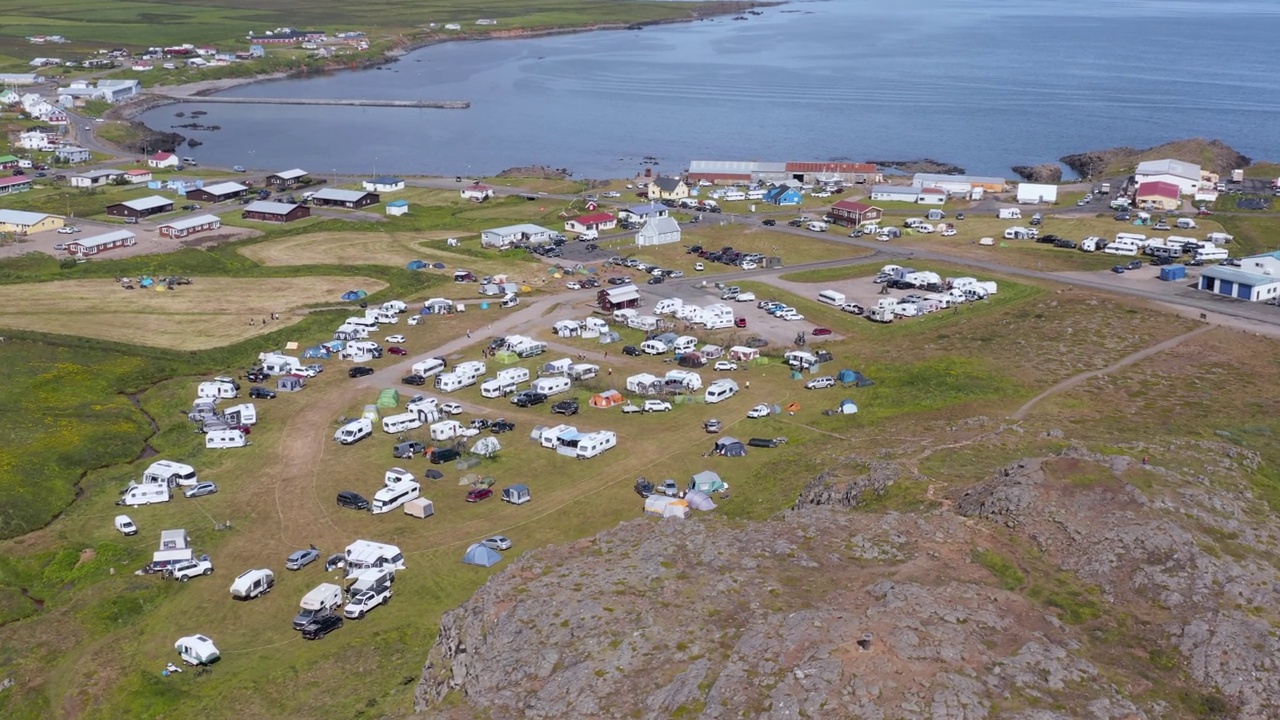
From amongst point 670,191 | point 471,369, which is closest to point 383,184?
point 670,191

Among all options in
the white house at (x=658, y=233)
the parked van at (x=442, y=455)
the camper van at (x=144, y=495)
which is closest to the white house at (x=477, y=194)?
the white house at (x=658, y=233)

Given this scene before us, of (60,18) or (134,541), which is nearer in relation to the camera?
(134,541)

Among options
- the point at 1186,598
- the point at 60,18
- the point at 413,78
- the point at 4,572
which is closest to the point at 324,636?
the point at 4,572

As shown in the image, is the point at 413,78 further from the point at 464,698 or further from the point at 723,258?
the point at 464,698

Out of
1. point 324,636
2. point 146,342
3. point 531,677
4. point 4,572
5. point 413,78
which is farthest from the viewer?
point 413,78

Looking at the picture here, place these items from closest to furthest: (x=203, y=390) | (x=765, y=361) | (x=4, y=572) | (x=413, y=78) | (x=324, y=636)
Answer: (x=324, y=636) < (x=4, y=572) < (x=203, y=390) < (x=765, y=361) < (x=413, y=78)

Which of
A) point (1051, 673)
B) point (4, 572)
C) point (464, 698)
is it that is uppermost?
point (1051, 673)

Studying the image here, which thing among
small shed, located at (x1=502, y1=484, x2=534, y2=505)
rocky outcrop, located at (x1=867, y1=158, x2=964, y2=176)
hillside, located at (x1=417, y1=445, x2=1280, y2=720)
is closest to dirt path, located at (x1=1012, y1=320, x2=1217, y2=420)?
hillside, located at (x1=417, y1=445, x2=1280, y2=720)
